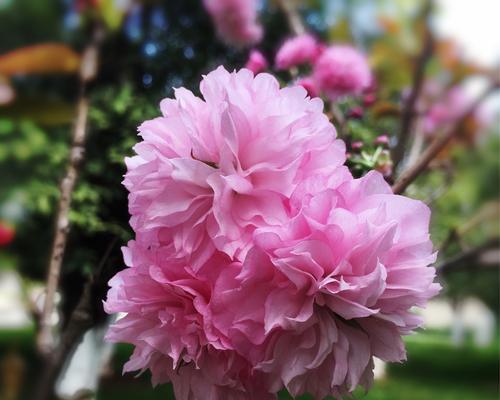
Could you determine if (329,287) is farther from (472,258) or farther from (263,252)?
(472,258)

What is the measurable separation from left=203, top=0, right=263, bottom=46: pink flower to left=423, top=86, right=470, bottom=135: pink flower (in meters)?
0.31

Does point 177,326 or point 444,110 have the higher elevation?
point 444,110

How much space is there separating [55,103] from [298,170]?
64 centimetres

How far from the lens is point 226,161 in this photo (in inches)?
11.6

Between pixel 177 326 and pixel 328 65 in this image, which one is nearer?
pixel 177 326

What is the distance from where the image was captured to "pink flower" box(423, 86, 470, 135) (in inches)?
37.8

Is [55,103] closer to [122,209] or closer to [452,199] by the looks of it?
[122,209]

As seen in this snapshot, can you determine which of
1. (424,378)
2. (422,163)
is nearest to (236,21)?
(422,163)

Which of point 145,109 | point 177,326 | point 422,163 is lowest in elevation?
point 177,326

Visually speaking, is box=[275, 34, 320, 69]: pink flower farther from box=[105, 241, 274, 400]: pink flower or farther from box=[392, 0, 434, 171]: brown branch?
box=[105, 241, 274, 400]: pink flower

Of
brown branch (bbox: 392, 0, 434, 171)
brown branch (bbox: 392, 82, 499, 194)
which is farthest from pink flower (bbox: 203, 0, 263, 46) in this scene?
brown branch (bbox: 392, 82, 499, 194)

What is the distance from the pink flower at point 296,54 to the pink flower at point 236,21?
273 millimetres

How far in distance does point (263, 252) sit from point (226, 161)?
1.8 inches

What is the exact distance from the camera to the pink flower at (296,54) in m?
0.60
